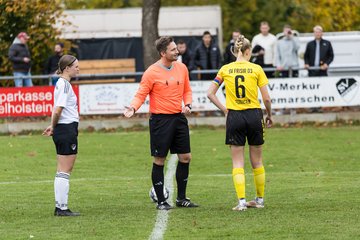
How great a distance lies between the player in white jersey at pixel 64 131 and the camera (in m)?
12.0

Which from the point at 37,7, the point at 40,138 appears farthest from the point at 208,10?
the point at 40,138

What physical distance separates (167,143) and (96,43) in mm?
21447

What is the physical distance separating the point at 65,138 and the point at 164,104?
1257 millimetres

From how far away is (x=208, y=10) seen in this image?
112 ft

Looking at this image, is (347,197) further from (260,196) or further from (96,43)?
(96,43)

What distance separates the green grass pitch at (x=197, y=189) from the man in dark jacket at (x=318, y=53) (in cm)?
186

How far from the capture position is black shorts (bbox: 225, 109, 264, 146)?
12.2 metres

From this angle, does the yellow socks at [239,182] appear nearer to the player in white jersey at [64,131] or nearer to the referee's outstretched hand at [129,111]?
the referee's outstretched hand at [129,111]

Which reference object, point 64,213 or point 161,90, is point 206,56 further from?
point 64,213

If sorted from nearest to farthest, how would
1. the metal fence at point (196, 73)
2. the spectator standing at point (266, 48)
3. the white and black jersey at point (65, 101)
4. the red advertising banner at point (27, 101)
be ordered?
the white and black jersey at point (65, 101)
the red advertising banner at point (27, 101)
the metal fence at point (196, 73)
the spectator standing at point (266, 48)

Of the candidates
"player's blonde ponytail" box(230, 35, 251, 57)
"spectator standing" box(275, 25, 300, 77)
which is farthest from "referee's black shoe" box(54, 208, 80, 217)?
"spectator standing" box(275, 25, 300, 77)

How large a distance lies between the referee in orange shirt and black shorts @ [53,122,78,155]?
0.83 meters

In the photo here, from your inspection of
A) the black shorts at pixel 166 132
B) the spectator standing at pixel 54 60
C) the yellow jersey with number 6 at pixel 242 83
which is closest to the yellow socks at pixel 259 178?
the yellow jersey with number 6 at pixel 242 83

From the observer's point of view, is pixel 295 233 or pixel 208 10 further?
pixel 208 10
